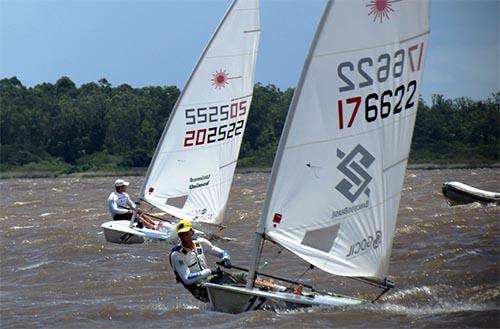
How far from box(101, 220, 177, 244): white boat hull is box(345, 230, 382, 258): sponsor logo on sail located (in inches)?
273

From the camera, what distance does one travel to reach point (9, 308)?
1231 centimetres

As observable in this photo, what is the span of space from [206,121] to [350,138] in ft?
25.1

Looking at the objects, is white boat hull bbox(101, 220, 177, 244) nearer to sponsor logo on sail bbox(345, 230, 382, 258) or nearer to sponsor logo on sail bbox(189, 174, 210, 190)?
sponsor logo on sail bbox(189, 174, 210, 190)

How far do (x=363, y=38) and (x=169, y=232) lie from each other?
7.88m

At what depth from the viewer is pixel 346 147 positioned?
9.94m

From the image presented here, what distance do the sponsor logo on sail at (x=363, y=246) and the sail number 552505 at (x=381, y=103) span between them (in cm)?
121

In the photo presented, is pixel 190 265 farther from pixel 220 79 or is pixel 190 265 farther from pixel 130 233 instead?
pixel 220 79

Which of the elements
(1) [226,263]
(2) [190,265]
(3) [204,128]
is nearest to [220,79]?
(3) [204,128]

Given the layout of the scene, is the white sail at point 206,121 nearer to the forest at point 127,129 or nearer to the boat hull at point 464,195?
the boat hull at point 464,195

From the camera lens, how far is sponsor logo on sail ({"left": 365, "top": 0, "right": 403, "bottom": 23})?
9633 millimetres

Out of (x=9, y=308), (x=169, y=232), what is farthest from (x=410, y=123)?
(x=169, y=232)

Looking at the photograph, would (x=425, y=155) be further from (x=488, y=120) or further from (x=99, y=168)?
(x=99, y=168)

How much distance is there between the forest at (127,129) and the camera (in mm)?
86000

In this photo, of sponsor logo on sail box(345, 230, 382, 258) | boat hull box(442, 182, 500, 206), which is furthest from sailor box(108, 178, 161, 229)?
boat hull box(442, 182, 500, 206)
